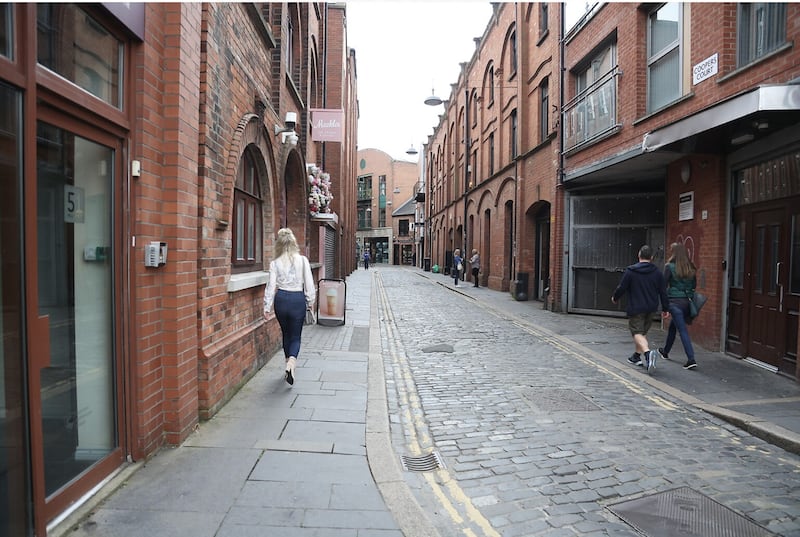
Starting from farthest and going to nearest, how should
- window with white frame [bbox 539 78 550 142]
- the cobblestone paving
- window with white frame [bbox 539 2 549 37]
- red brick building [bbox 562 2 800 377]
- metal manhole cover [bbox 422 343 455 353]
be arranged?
window with white frame [bbox 539 2 549 37], window with white frame [bbox 539 78 550 142], metal manhole cover [bbox 422 343 455 353], red brick building [bbox 562 2 800 377], the cobblestone paving

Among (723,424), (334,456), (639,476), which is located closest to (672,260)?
(723,424)

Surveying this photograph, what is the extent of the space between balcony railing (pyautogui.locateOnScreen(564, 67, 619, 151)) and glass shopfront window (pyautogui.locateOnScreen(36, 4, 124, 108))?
1019cm

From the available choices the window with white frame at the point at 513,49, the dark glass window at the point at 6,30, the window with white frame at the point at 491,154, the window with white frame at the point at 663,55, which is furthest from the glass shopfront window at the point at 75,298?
the window with white frame at the point at 491,154

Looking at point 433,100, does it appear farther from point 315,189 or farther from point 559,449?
point 559,449

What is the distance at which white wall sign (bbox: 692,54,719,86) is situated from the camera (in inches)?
315

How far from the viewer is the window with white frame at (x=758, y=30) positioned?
6.79 metres

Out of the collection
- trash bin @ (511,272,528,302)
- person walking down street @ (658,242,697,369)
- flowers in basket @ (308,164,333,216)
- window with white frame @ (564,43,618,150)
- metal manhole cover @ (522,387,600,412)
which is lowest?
metal manhole cover @ (522,387,600,412)

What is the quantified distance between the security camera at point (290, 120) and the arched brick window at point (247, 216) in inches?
43.6

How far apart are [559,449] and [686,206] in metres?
6.86

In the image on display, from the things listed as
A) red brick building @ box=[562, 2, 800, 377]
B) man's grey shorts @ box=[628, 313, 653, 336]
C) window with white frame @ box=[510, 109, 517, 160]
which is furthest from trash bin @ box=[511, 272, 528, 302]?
man's grey shorts @ box=[628, 313, 653, 336]

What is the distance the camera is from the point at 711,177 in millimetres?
8547

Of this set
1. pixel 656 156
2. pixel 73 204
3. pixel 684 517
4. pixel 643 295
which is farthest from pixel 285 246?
pixel 656 156

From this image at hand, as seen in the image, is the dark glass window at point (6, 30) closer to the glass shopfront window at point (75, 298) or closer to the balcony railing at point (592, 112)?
the glass shopfront window at point (75, 298)

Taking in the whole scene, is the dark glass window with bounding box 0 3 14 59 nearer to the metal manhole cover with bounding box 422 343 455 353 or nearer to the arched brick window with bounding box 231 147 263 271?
the arched brick window with bounding box 231 147 263 271
